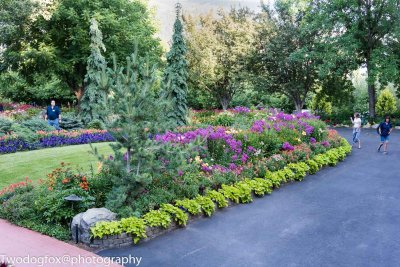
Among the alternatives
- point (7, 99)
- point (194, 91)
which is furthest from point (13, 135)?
point (7, 99)

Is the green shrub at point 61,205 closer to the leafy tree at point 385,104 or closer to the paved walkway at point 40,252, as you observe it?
the paved walkway at point 40,252

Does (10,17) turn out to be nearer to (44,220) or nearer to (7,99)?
(7,99)

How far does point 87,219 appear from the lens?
239 inches

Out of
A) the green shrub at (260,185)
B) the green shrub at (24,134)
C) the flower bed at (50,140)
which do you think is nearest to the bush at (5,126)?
the green shrub at (24,134)

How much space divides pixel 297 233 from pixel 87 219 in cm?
390

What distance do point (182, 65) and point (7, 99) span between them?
2257cm

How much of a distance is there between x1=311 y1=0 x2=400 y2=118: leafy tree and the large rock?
2236 centimetres

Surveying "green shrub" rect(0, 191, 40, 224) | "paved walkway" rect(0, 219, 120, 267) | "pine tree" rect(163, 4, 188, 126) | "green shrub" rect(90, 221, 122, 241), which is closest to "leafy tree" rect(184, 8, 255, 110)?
"pine tree" rect(163, 4, 188, 126)

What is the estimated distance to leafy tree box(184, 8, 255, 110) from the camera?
27.1 m

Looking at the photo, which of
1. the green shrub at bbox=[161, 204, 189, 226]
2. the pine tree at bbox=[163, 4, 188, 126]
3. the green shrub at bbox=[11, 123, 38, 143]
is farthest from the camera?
the pine tree at bbox=[163, 4, 188, 126]

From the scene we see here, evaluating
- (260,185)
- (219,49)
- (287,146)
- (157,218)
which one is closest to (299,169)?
(287,146)

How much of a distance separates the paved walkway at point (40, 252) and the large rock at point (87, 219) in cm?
25

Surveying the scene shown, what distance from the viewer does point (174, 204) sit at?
24.4 feet

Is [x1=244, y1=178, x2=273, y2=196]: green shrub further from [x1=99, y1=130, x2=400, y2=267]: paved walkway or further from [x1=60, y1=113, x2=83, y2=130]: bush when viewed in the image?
[x1=60, y1=113, x2=83, y2=130]: bush
